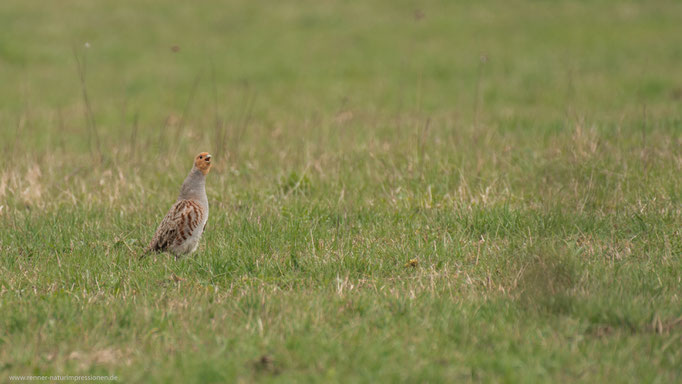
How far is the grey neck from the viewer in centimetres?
598

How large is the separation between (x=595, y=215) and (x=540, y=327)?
7.42 feet

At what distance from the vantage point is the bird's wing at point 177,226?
18.6 ft

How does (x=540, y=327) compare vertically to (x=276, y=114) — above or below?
above

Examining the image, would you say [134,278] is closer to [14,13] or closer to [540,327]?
[540,327]

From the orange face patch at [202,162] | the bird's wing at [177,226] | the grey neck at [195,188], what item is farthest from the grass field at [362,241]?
the orange face patch at [202,162]

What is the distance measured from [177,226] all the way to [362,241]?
4.94 feet

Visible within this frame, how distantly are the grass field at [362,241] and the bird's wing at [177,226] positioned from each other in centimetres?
14

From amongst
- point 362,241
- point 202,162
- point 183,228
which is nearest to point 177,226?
point 183,228

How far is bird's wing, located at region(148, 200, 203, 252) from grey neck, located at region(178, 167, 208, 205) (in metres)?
0.13

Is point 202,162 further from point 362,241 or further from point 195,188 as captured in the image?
point 362,241

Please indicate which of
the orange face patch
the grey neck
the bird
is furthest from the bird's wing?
the orange face patch

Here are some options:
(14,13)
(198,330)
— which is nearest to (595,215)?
(198,330)

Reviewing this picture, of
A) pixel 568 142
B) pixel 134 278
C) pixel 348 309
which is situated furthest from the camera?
pixel 568 142

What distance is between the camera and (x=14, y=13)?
21562 mm
